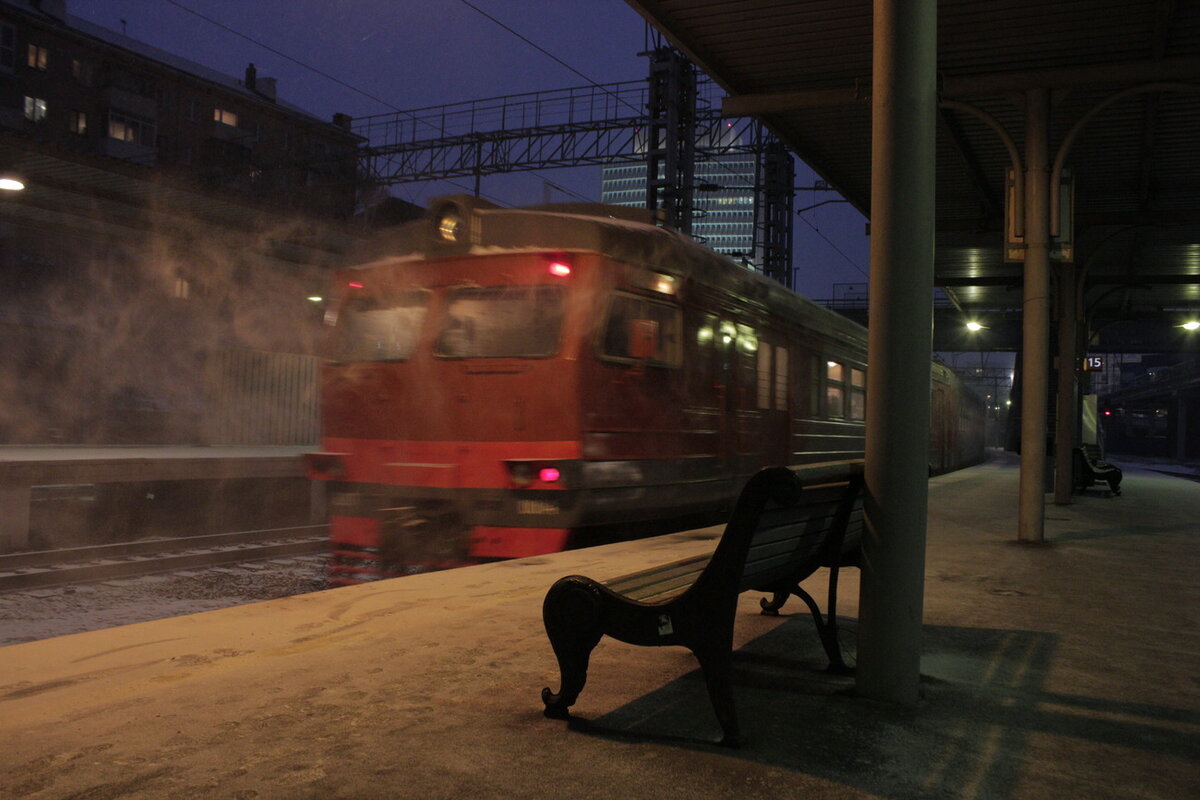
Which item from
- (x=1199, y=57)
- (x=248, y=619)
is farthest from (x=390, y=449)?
(x=1199, y=57)

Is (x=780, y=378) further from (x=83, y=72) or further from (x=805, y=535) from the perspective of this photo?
(x=83, y=72)

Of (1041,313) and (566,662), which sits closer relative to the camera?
(566,662)

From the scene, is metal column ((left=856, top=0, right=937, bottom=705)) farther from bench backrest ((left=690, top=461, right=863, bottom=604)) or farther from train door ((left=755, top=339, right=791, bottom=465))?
train door ((left=755, top=339, right=791, bottom=465))

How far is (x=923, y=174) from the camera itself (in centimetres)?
407

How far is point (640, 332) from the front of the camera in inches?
311

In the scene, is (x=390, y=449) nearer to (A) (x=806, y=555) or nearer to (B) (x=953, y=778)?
(A) (x=806, y=555)

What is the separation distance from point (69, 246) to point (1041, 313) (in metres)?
36.7

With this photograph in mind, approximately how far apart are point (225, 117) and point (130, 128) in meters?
5.71

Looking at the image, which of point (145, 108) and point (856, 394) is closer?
point (856, 394)

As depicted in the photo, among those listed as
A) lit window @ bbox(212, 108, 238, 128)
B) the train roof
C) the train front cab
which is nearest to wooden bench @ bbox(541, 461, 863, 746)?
the train front cab

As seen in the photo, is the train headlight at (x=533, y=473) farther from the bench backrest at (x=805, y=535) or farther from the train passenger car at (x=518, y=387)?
the bench backrest at (x=805, y=535)

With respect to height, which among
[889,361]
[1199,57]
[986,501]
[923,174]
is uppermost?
[1199,57]

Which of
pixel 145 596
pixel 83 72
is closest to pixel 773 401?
pixel 145 596

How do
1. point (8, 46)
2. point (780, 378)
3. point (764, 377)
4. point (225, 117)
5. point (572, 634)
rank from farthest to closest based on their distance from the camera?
point (225, 117) → point (8, 46) → point (780, 378) → point (764, 377) → point (572, 634)
